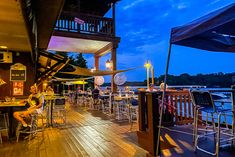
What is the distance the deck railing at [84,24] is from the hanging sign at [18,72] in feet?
12.1

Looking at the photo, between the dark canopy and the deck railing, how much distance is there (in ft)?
22.2

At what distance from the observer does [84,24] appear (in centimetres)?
928

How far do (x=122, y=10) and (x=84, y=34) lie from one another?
1475 inches

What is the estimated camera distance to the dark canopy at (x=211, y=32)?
7.18 ft

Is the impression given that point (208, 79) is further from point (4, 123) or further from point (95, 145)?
point (4, 123)

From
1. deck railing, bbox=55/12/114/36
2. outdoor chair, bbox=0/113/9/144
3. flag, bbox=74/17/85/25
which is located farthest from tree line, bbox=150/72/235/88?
outdoor chair, bbox=0/113/9/144

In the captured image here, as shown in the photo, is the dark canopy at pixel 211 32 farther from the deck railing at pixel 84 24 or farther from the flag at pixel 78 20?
the flag at pixel 78 20

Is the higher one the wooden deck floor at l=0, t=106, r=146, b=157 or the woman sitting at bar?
the woman sitting at bar

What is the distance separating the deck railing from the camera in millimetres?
8977

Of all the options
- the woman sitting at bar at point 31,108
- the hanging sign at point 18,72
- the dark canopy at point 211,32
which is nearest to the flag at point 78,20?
the hanging sign at point 18,72

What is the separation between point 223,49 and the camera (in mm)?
3547

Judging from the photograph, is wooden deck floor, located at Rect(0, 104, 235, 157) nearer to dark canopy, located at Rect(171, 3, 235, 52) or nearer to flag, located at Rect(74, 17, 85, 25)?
dark canopy, located at Rect(171, 3, 235, 52)

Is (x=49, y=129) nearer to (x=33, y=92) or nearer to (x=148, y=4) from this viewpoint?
(x=33, y=92)

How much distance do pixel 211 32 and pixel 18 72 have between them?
5029mm
